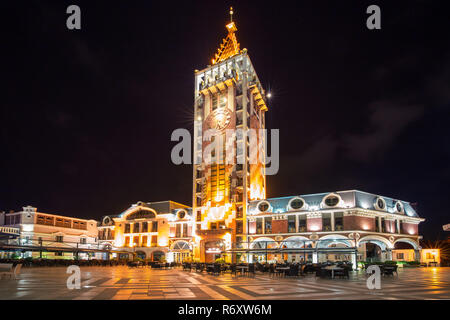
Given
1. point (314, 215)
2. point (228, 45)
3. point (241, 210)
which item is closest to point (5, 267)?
point (314, 215)

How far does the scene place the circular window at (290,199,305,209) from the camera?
51.7 meters

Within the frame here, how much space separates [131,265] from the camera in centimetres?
4231

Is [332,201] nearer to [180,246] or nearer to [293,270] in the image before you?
[293,270]

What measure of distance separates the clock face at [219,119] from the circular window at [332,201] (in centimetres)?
2218

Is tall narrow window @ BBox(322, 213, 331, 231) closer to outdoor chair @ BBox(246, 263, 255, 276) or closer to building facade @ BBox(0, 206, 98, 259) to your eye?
outdoor chair @ BBox(246, 263, 255, 276)

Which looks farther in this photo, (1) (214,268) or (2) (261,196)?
(2) (261,196)

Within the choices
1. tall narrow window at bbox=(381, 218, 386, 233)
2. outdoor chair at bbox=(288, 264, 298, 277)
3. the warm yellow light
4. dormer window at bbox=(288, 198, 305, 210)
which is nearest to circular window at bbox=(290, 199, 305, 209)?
dormer window at bbox=(288, 198, 305, 210)

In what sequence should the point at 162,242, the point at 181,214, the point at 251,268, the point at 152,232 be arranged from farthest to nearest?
the point at 152,232
the point at 162,242
the point at 181,214
the point at 251,268

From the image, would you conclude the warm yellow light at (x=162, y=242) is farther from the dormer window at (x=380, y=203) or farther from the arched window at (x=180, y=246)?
the dormer window at (x=380, y=203)

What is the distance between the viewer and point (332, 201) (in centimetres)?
4925

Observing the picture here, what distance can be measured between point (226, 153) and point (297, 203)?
1545cm
